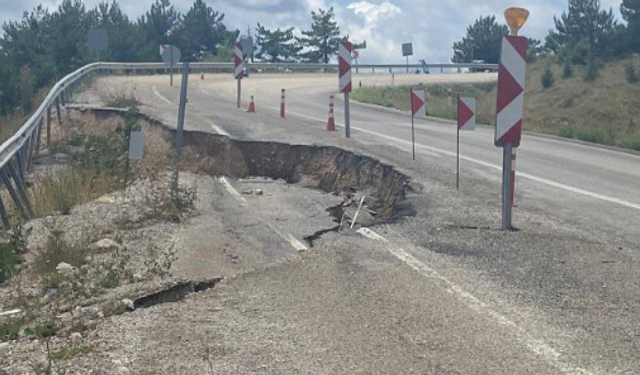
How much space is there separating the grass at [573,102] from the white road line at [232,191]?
10.2 m

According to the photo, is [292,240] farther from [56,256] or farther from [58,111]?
[58,111]

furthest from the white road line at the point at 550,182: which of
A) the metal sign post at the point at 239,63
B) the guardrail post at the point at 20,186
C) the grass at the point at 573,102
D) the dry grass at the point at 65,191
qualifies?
the metal sign post at the point at 239,63

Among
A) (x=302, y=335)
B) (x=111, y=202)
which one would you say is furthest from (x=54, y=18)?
(x=302, y=335)

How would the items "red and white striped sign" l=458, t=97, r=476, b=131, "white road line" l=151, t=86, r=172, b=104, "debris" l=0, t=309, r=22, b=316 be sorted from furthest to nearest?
"white road line" l=151, t=86, r=172, b=104
"red and white striped sign" l=458, t=97, r=476, b=131
"debris" l=0, t=309, r=22, b=316

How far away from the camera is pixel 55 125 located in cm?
2353

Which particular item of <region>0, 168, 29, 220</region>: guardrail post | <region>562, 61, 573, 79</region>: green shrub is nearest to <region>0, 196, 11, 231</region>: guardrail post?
<region>0, 168, 29, 220</region>: guardrail post

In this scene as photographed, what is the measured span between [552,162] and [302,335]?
476 inches

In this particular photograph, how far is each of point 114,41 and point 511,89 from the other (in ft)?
194

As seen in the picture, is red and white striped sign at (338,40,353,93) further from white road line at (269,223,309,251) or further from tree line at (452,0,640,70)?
tree line at (452,0,640,70)

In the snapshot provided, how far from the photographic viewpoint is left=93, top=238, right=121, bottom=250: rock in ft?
34.7

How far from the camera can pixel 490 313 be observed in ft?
22.1

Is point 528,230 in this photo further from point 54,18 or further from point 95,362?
point 54,18

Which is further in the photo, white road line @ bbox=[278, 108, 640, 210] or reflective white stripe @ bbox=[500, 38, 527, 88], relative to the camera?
white road line @ bbox=[278, 108, 640, 210]

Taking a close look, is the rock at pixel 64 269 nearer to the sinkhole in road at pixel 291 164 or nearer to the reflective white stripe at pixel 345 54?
the sinkhole in road at pixel 291 164
